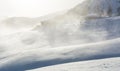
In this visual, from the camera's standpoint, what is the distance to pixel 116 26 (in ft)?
76.9

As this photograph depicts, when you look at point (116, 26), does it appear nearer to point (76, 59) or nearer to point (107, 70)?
point (76, 59)

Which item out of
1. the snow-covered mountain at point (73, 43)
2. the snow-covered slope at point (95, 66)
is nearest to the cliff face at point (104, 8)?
the snow-covered mountain at point (73, 43)

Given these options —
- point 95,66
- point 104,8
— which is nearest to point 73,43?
point 95,66

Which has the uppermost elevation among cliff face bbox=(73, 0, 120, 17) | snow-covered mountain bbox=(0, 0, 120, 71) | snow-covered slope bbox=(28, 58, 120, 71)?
cliff face bbox=(73, 0, 120, 17)

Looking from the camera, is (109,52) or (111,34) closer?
(109,52)

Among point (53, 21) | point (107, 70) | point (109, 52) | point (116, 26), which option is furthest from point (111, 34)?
point (107, 70)

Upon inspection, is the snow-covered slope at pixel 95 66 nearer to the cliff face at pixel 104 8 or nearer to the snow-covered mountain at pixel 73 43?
the snow-covered mountain at pixel 73 43

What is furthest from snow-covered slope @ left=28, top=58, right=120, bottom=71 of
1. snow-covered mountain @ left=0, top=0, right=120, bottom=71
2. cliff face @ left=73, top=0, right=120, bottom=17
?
cliff face @ left=73, top=0, right=120, bottom=17

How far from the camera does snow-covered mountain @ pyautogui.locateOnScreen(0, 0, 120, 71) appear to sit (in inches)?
621

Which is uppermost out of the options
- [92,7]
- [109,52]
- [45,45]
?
[92,7]

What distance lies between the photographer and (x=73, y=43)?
2141 centimetres

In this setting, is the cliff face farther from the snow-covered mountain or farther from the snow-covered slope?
the snow-covered slope

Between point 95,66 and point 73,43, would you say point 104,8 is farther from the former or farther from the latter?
point 95,66

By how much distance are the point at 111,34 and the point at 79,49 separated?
507 cm
